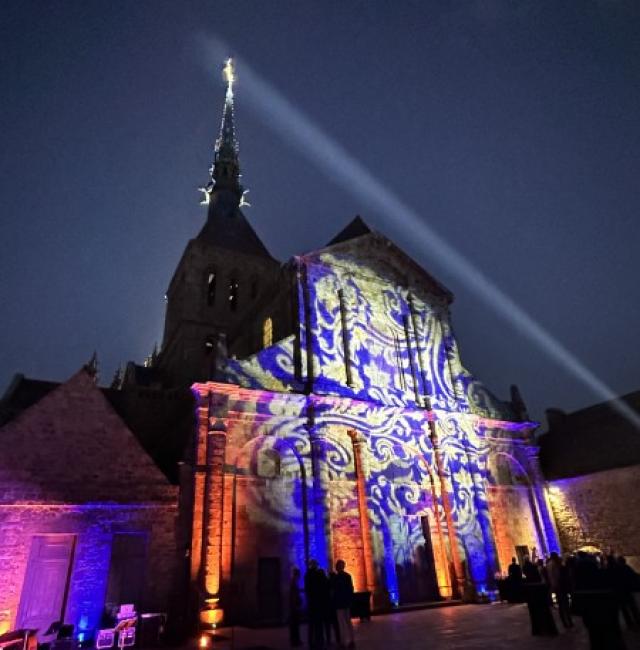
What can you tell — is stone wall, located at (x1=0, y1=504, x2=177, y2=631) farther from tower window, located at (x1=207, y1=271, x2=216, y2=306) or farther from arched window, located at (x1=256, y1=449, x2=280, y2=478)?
tower window, located at (x1=207, y1=271, x2=216, y2=306)

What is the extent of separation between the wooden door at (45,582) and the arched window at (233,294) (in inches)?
692

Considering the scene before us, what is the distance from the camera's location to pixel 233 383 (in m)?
14.1

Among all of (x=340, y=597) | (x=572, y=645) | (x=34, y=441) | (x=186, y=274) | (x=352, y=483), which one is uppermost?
(x=186, y=274)

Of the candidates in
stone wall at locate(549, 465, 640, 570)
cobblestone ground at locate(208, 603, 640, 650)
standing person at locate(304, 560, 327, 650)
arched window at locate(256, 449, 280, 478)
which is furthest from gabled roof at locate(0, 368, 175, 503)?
stone wall at locate(549, 465, 640, 570)

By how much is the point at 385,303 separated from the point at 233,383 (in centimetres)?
785


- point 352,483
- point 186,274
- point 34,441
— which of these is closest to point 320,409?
point 352,483

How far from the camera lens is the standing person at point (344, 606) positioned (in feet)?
25.7

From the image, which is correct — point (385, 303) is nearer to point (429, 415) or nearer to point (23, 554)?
point (429, 415)

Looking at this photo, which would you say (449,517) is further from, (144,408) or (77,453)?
(144,408)

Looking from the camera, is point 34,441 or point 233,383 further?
point 233,383

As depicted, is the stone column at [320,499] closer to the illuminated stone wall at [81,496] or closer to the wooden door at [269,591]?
the wooden door at [269,591]

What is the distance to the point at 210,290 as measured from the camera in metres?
28.1

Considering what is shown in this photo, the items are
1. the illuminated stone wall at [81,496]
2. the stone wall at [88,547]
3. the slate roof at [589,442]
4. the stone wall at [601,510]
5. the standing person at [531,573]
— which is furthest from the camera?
the slate roof at [589,442]

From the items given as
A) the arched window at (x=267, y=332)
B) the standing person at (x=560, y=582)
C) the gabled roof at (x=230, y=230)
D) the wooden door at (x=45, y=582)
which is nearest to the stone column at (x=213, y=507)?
the wooden door at (x=45, y=582)
